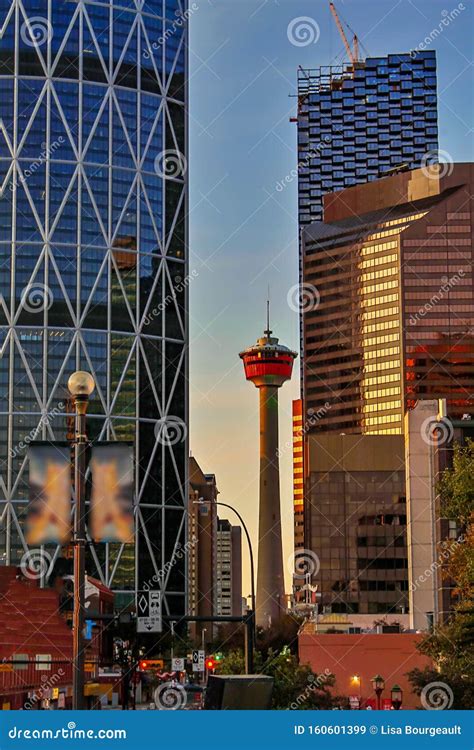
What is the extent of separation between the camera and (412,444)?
113m

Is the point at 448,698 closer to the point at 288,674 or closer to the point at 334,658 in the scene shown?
the point at 288,674

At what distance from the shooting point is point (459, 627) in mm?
55125

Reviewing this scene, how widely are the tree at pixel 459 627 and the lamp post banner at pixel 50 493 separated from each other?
2988cm

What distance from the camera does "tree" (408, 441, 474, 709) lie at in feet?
159

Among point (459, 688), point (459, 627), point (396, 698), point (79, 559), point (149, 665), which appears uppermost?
point (79, 559)

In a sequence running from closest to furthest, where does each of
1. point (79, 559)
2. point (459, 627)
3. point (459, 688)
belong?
point (79, 559) → point (459, 688) → point (459, 627)

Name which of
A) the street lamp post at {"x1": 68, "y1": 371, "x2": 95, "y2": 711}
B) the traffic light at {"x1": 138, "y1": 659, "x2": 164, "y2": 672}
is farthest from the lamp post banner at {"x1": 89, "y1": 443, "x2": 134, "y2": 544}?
the traffic light at {"x1": 138, "y1": 659, "x2": 164, "y2": 672}

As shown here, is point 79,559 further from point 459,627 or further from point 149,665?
point 149,665

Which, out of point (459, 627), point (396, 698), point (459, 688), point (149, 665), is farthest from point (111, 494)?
point (149, 665)

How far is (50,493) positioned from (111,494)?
92cm

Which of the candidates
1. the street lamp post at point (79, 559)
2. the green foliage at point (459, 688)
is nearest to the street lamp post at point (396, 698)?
the green foliage at point (459, 688)

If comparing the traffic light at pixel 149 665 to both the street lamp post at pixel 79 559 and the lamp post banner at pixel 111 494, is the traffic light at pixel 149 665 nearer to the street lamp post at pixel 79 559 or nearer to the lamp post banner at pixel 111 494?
the lamp post banner at pixel 111 494
